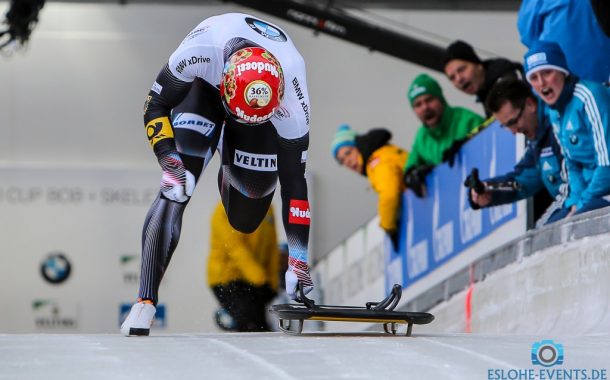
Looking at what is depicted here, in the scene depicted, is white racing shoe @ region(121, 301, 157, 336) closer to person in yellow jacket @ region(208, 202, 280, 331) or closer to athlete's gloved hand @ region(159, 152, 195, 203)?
athlete's gloved hand @ region(159, 152, 195, 203)

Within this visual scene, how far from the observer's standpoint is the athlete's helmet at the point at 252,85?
416 centimetres

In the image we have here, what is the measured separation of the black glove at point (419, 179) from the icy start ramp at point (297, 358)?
12.5 feet

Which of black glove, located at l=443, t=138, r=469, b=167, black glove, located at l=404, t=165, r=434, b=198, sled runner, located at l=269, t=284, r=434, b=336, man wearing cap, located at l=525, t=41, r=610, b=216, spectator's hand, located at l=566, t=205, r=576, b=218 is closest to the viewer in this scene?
sled runner, located at l=269, t=284, r=434, b=336

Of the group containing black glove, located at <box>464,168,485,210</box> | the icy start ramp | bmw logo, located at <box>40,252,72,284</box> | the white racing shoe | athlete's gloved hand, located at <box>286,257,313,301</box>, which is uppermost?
black glove, located at <box>464,168,485,210</box>

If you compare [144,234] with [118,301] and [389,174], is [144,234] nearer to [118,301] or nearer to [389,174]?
[389,174]

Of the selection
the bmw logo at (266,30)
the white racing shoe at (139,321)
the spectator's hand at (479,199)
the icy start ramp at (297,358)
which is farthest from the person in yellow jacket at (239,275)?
the icy start ramp at (297,358)

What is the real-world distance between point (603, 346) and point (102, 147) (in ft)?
30.7

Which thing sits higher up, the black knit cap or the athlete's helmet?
the black knit cap

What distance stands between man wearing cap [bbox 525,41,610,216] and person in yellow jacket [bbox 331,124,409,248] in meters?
2.35

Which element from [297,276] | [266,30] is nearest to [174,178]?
[297,276]

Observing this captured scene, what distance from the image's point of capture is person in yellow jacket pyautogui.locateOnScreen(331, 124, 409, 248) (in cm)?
761

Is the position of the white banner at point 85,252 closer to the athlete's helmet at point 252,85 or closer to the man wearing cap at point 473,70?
the man wearing cap at point 473,70

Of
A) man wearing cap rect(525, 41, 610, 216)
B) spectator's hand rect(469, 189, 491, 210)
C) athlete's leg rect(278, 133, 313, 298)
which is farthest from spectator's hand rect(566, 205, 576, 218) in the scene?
athlete's leg rect(278, 133, 313, 298)

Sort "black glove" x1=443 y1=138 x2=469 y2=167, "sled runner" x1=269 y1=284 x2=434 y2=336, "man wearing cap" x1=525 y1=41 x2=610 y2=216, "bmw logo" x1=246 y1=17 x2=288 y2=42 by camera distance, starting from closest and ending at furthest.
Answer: "sled runner" x1=269 y1=284 x2=434 y2=336 < "bmw logo" x1=246 y1=17 x2=288 y2=42 < "man wearing cap" x1=525 y1=41 x2=610 y2=216 < "black glove" x1=443 y1=138 x2=469 y2=167
